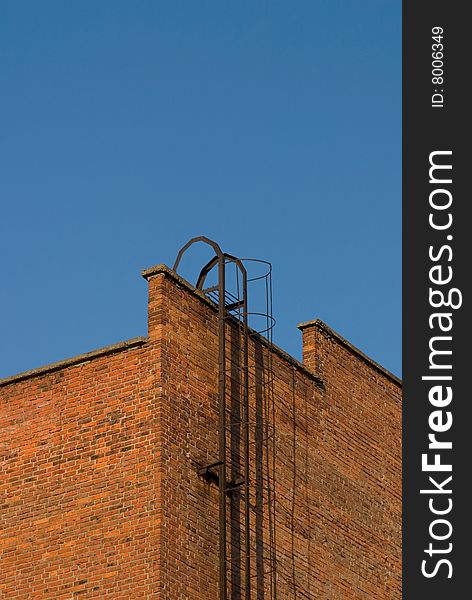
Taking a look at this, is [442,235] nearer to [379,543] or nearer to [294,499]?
[294,499]

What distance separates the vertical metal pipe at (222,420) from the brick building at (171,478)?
0.11m

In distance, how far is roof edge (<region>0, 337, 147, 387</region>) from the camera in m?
23.6

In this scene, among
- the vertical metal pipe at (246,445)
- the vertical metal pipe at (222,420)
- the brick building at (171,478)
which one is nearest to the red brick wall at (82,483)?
the brick building at (171,478)

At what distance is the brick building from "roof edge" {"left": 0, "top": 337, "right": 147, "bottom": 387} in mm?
23

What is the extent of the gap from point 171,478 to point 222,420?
4.60 feet

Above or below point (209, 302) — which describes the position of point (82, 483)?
below

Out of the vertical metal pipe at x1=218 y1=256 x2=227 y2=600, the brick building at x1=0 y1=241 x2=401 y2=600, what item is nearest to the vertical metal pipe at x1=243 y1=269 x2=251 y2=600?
the brick building at x1=0 y1=241 x2=401 y2=600

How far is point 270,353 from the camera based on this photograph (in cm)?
2547

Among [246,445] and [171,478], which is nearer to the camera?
[171,478]

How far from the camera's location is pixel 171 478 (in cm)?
2267

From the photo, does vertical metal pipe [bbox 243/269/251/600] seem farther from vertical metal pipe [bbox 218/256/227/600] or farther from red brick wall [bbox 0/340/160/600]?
red brick wall [bbox 0/340/160/600]

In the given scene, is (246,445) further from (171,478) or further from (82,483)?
(82,483)

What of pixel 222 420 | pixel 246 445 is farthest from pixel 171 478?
pixel 246 445

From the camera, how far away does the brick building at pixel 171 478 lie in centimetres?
2248
